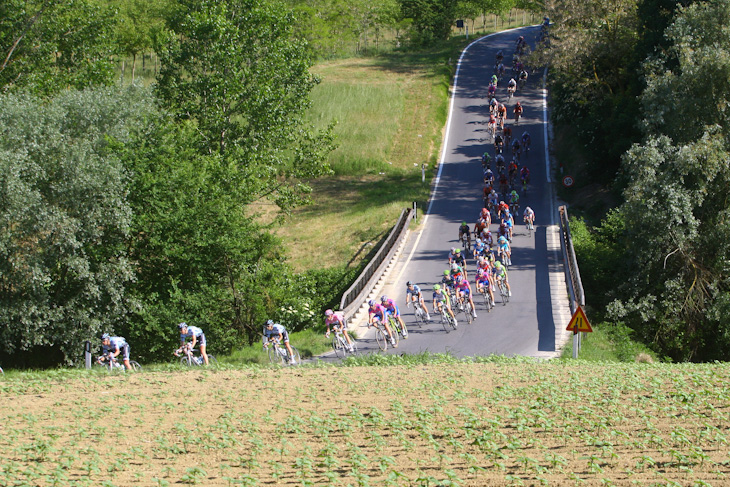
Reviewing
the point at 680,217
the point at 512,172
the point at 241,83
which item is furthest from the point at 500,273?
the point at 241,83

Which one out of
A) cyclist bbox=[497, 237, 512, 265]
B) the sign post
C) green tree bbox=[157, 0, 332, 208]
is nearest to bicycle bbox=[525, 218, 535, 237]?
cyclist bbox=[497, 237, 512, 265]

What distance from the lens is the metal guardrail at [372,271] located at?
1023 inches

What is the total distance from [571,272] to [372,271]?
7.67 m

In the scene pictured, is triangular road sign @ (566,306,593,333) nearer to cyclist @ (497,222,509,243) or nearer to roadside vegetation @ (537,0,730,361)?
roadside vegetation @ (537,0,730,361)

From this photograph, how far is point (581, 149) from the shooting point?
46.2 m

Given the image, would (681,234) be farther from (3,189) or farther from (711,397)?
(3,189)

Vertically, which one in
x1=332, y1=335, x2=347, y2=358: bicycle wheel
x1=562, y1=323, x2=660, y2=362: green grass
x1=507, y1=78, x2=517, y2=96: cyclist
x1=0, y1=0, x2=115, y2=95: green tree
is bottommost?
x1=562, y1=323, x2=660, y2=362: green grass

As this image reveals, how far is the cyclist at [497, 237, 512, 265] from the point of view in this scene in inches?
1170

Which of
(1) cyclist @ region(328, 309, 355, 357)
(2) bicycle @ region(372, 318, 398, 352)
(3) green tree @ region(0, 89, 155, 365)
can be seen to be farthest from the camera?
(3) green tree @ region(0, 89, 155, 365)

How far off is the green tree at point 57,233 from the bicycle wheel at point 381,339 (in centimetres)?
841

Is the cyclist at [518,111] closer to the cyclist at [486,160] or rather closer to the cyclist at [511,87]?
the cyclist at [511,87]

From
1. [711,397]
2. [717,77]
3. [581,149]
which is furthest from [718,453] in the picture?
[581,149]

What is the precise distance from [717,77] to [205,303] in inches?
737

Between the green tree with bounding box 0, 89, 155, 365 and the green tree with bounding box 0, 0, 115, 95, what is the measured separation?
10430mm
